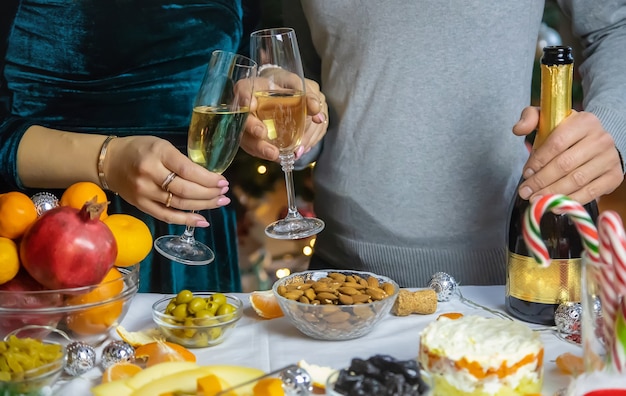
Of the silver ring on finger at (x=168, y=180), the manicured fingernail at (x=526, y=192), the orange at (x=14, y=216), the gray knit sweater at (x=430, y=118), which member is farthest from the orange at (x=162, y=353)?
the gray knit sweater at (x=430, y=118)

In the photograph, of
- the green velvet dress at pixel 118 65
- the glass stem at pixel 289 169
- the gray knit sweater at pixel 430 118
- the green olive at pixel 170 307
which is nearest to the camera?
the green olive at pixel 170 307

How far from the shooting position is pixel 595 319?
82 centimetres

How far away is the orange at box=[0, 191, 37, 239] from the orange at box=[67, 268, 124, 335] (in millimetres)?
128

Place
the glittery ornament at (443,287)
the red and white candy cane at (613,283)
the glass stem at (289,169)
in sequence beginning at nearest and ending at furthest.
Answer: the red and white candy cane at (613,283) → the glittery ornament at (443,287) → the glass stem at (289,169)

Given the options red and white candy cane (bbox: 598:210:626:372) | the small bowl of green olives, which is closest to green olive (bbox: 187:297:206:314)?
the small bowl of green olives

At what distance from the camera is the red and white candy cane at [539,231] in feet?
2.70

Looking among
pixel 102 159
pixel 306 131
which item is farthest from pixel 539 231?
pixel 102 159

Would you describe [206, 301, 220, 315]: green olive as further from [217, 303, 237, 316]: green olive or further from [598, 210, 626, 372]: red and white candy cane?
[598, 210, 626, 372]: red and white candy cane

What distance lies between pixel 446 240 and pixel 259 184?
0.89m

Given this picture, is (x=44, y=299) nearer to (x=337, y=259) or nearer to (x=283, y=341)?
(x=283, y=341)

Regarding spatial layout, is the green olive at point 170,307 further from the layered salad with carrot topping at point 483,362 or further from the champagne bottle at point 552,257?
the champagne bottle at point 552,257

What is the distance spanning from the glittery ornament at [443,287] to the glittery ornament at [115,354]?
0.50m

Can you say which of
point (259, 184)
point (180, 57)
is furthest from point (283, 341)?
point (259, 184)

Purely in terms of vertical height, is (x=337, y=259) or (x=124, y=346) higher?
(x=124, y=346)
